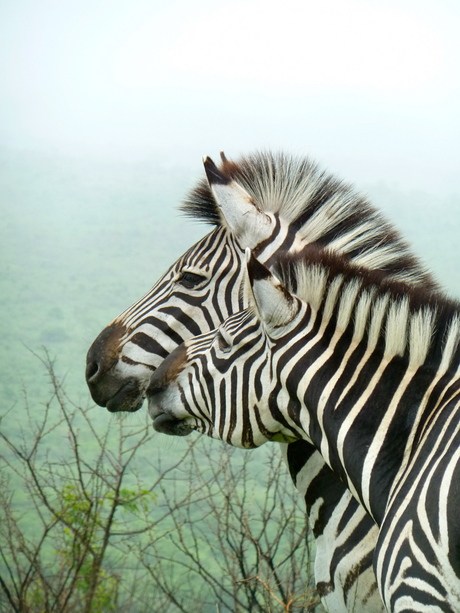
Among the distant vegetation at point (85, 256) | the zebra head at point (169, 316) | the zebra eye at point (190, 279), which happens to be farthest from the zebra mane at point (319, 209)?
the distant vegetation at point (85, 256)

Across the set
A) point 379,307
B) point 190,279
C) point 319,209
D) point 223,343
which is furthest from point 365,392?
point 190,279

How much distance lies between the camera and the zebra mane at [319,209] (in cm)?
382

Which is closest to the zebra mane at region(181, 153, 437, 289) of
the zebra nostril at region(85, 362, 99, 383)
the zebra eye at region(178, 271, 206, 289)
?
the zebra eye at region(178, 271, 206, 289)

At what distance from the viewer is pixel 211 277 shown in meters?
4.27

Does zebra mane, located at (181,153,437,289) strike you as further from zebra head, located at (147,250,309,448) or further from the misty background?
the misty background

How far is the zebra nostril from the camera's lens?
436cm

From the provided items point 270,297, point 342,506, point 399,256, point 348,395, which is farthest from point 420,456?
point 399,256

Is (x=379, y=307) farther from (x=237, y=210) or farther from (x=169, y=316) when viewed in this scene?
(x=169, y=316)

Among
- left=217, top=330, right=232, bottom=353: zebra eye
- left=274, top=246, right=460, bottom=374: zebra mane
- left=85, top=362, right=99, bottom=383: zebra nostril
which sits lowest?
left=85, top=362, right=99, bottom=383: zebra nostril

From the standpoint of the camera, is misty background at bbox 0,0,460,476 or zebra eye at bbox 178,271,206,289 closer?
zebra eye at bbox 178,271,206,289

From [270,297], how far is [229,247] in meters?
1.57

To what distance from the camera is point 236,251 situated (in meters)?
Result: 4.24

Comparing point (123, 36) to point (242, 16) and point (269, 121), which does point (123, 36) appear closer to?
point (242, 16)

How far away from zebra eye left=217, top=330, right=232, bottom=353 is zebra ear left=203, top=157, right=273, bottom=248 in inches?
42.4
